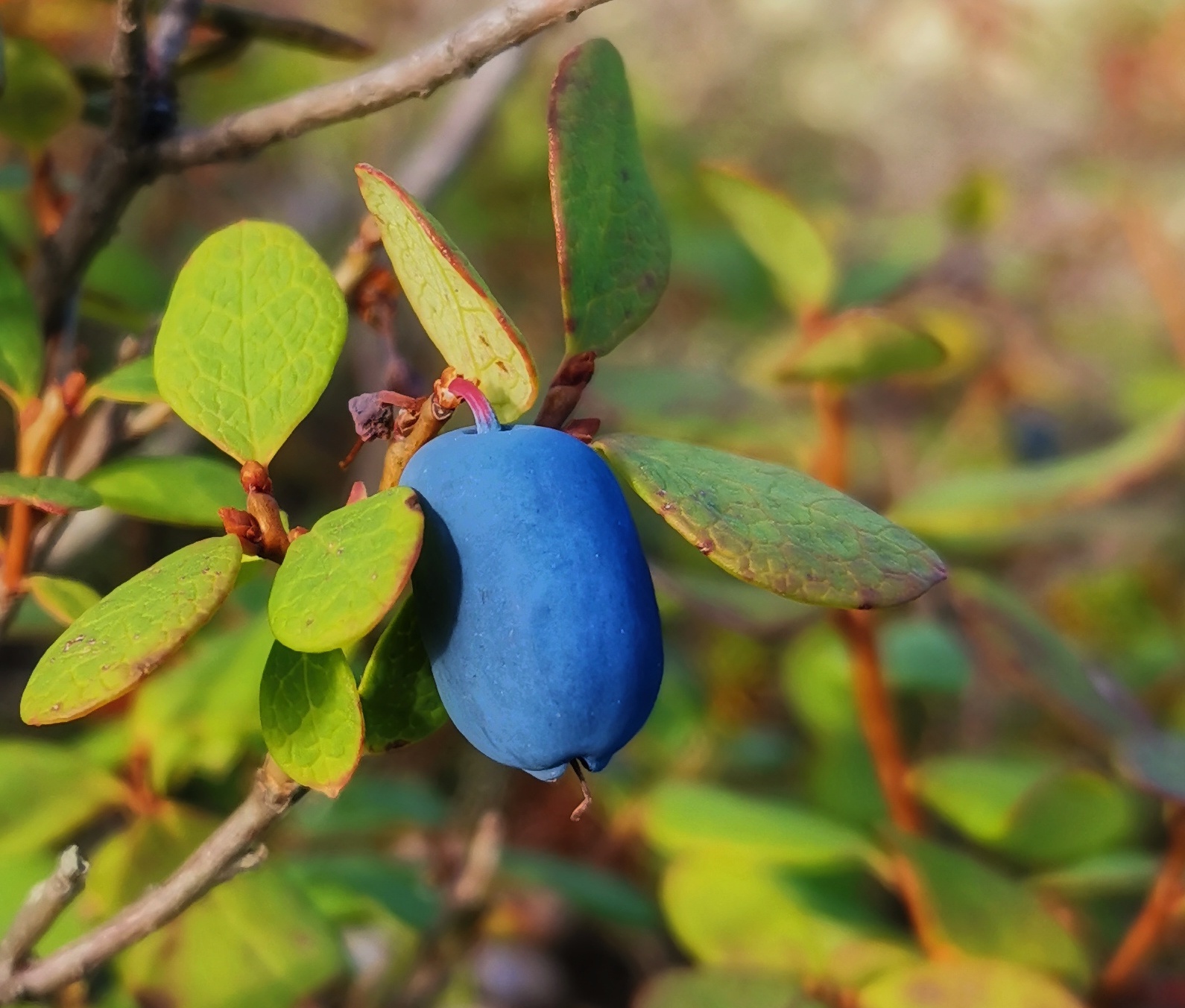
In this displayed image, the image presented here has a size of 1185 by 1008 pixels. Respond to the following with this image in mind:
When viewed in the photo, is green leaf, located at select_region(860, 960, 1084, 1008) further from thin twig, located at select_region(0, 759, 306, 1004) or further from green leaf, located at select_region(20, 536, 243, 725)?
green leaf, located at select_region(20, 536, 243, 725)

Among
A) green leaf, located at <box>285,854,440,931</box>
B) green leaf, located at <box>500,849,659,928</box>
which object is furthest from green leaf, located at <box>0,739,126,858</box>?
green leaf, located at <box>500,849,659,928</box>

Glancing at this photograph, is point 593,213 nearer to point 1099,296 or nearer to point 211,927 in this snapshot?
point 211,927

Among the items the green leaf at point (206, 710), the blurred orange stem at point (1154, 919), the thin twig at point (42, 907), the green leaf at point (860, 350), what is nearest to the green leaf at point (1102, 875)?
the blurred orange stem at point (1154, 919)

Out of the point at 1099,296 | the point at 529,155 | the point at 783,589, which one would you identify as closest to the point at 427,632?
the point at 783,589

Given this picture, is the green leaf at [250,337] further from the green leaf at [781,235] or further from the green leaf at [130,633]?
the green leaf at [781,235]

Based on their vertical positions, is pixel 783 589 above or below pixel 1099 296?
above

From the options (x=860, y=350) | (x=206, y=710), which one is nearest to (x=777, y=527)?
(x=860, y=350)
